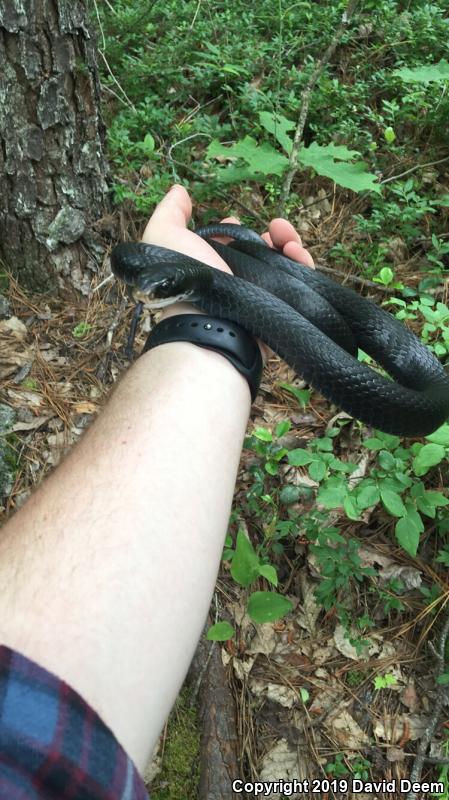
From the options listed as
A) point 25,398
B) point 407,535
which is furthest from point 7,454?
point 407,535

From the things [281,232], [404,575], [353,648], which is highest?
[281,232]

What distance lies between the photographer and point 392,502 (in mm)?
1827

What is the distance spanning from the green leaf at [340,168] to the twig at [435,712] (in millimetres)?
1928

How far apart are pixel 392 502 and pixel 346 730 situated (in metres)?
0.88

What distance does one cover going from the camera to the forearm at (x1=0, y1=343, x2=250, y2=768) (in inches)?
39.0

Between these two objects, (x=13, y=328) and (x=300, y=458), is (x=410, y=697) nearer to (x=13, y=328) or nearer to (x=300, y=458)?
(x=300, y=458)

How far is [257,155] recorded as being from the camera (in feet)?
9.48

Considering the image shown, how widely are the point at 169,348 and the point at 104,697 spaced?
0.99m

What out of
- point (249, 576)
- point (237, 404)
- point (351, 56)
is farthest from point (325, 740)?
point (351, 56)

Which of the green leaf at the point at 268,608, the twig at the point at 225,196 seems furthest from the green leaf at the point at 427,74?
the green leaf at the point at 268,608

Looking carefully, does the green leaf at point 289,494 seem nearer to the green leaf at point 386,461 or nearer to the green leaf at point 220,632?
the green leaf at point 386,461

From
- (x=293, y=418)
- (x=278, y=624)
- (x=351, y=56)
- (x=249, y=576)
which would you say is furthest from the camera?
(x=351, y=56)

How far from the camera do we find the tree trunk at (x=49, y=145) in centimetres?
256

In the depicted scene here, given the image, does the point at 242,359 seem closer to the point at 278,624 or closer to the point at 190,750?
the point at 278,624
